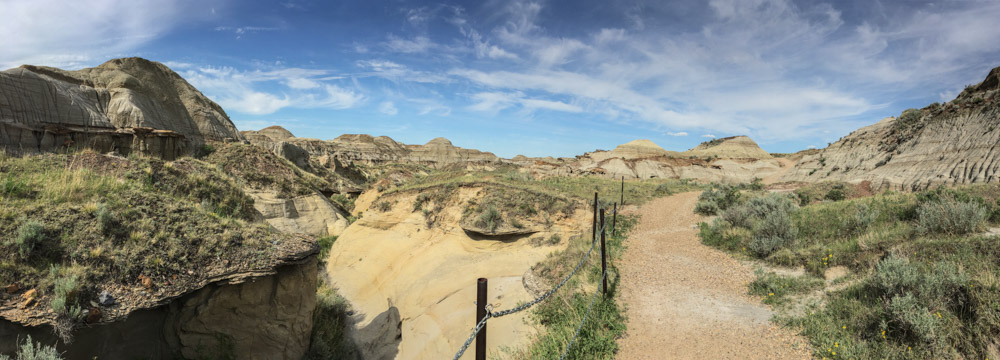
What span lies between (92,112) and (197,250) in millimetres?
18486

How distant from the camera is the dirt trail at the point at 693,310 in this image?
17.7ft

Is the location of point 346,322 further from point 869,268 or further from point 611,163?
point 611,163

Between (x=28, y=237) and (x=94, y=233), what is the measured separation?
0.62 m

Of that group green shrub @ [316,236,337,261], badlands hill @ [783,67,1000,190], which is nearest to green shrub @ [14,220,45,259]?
green shrub @ [316,236,337,261]

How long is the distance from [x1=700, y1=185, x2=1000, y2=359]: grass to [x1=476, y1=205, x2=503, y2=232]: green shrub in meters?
8.28

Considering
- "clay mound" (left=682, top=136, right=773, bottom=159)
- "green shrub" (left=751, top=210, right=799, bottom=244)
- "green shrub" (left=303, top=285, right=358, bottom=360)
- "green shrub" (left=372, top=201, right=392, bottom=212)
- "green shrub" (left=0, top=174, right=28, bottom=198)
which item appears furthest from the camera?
"clay mound" (left=682, top=136, right=773, bottom=159)

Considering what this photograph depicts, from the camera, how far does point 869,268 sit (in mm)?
6492

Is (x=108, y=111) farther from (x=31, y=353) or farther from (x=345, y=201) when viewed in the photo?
(x=31, y=353)

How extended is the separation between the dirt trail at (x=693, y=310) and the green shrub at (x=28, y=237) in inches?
332

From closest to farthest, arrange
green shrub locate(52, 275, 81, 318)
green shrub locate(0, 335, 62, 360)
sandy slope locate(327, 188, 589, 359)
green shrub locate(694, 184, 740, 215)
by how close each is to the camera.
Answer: green shrub locate(0, 335, 62, 360), green shrub locate(52, 275, 81, 318), sandy slope locate(327, 188, 589, 359), green shrub locate(694, 184, 740, 215)

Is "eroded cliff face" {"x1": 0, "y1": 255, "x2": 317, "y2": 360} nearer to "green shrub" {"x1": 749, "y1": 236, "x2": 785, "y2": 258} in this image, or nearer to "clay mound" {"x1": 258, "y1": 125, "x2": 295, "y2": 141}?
"green shrub" {"x1": 749, "y1": 236, "x2": 785, "y2": 258}

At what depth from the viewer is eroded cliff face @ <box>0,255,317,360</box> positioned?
4.42 m

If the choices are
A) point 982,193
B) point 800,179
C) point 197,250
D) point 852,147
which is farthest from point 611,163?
point 197,250

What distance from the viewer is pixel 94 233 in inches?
197
